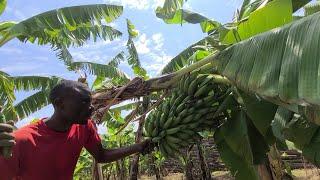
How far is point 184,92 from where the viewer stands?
302 centimetres

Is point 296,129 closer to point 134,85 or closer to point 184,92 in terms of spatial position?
point 184,92

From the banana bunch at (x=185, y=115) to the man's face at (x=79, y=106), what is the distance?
42cm

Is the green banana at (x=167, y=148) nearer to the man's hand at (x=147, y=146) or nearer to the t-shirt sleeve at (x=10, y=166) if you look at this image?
the man's hand at (x=147, y=146)

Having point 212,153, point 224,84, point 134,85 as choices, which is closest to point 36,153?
point 134,85

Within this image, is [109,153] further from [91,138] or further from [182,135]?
[182,135]

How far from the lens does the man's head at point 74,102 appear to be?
2.97m

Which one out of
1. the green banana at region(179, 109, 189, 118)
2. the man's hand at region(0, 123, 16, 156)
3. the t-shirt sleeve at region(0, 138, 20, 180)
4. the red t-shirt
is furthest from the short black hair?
the man's hand at region(0, 123, 16, 156)

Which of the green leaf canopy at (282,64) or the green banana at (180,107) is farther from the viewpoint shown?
the green banana at (180,107)

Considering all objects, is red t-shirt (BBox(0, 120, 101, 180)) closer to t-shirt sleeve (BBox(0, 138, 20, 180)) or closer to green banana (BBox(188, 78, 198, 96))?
t-shirt sleeve (BBox(0, 138, 20, 180))

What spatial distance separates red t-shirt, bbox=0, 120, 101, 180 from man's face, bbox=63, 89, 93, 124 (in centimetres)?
22

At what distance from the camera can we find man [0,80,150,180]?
297cm

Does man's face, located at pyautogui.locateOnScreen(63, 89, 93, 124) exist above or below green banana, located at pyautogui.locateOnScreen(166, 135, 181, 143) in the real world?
above

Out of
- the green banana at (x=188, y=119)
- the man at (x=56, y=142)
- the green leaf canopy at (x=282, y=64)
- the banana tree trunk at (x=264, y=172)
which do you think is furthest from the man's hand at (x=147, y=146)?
the banana tree trunk at (x=264, y=172)

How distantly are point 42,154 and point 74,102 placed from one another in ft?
1.31
